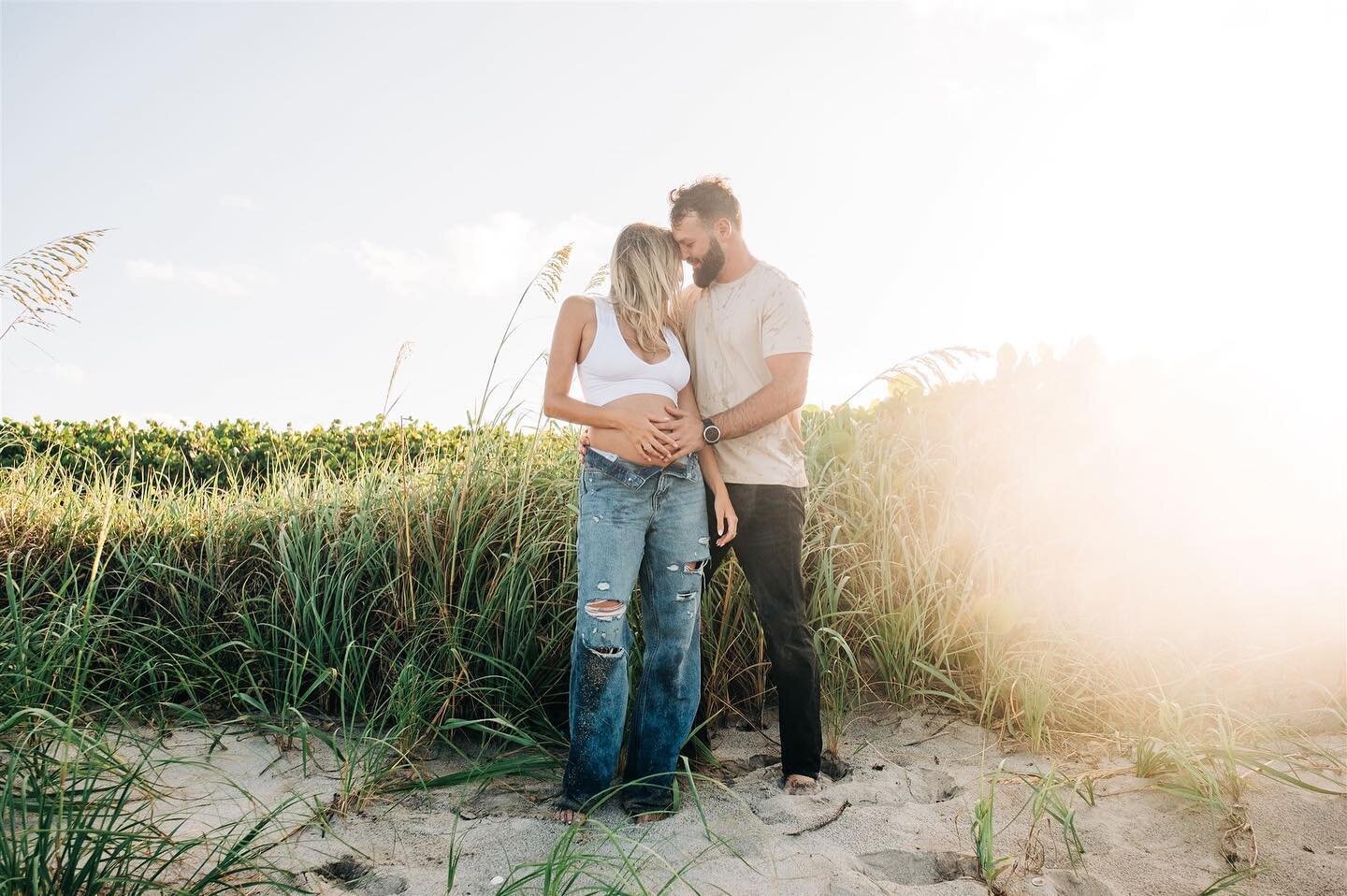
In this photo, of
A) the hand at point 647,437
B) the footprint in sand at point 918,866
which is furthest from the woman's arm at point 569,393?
the footprint in sand at point 918,866

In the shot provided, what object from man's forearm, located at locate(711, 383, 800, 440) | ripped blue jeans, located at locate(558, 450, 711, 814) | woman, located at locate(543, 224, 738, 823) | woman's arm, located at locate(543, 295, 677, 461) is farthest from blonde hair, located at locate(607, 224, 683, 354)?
ripped blue jeans, located at locate(558, 450, 711, 814)

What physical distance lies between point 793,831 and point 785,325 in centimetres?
179

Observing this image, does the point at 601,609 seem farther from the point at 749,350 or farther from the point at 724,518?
the point at 749,350

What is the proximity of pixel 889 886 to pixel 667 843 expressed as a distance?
72cm

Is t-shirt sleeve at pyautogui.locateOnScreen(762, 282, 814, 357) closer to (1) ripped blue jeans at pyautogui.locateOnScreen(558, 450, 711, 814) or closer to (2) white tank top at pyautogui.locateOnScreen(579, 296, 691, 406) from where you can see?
→ (2) white tank top at pyautogui.locateOnScreen(579, 296, 691, 406)

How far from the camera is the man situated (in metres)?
3.12

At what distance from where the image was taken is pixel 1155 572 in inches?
177

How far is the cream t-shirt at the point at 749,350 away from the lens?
123 inches

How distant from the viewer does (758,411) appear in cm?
306

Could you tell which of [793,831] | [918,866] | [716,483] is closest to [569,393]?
[716,483]

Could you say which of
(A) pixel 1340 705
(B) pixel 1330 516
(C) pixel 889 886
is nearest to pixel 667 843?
(C) pixel 889 886

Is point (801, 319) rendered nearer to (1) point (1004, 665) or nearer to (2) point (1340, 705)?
(1) point (1004, 665)

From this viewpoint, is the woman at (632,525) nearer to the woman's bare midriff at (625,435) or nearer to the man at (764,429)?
the woman's bare midriff at (625,435)

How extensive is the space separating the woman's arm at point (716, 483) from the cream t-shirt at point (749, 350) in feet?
0.25
